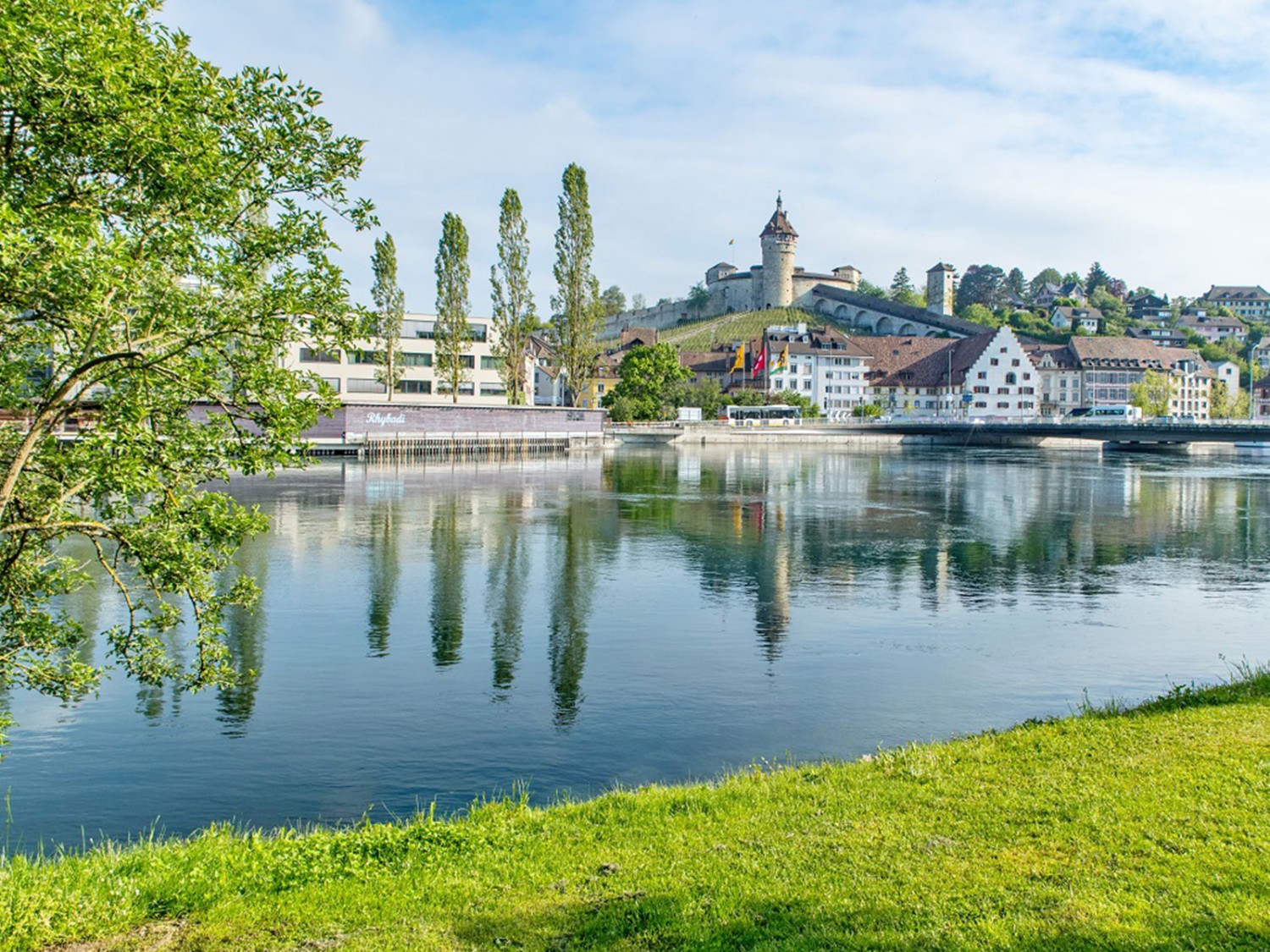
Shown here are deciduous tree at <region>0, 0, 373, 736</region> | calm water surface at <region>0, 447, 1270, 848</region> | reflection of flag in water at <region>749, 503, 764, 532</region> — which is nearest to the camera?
deciduous tree at <region>0, 0, 373, 736</region>

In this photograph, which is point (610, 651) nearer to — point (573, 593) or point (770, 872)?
point (573, 593)

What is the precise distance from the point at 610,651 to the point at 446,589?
873 centimetres

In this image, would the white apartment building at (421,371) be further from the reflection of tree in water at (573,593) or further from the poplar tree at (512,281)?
the reflection of tree in water at (573,593)

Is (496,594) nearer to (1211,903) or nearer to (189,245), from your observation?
(189,245)

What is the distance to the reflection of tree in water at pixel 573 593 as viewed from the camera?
768 inches

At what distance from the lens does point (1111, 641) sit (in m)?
23.5

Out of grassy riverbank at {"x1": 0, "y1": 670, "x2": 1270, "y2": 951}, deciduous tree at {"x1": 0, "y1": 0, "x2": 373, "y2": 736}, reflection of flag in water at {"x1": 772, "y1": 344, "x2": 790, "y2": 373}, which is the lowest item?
grassy riverbank at {"x1": 0, "y1": 670, "x2": 1270, "y2": 951}

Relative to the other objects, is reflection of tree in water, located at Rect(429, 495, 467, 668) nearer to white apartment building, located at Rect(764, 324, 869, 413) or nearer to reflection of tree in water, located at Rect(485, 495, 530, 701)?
reflection of tree in water, located at Rect(485, 495, 530, 701)

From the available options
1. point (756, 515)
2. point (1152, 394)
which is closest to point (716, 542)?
point (756, 515)

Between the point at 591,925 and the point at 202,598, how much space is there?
6021 mm

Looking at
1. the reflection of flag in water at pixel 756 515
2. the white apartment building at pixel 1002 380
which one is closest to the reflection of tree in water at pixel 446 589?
the reflection of flag in water at pixel 756 515

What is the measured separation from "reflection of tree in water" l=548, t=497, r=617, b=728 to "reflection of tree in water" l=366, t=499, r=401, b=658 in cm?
390

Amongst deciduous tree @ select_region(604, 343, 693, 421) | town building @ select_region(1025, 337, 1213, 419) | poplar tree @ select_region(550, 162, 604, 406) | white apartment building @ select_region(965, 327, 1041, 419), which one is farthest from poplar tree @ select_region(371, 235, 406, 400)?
town building @ select_region(1025, 337, 1213, 419)

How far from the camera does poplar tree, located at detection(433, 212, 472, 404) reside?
3775 inches
